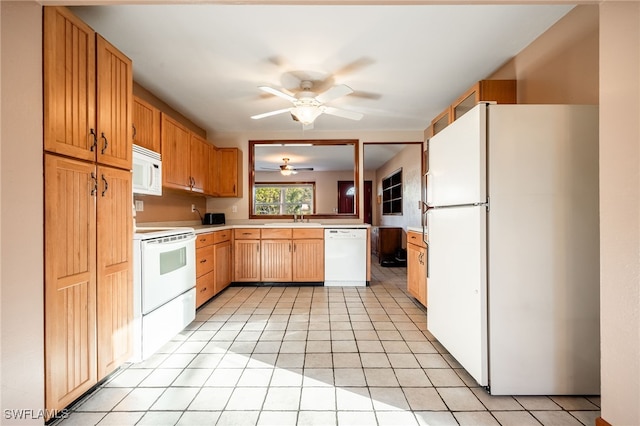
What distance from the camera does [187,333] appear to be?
2.50 metres

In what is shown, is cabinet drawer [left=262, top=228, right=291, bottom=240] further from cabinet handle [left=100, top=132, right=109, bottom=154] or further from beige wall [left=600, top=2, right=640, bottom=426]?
beige wall [left=600, top=2, right=640, bottom=426]

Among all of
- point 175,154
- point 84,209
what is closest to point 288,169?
point 175,154

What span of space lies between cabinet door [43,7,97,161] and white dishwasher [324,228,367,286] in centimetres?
301

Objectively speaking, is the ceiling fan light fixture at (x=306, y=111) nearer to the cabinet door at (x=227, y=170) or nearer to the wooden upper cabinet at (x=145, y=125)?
the wooden upper cabinet at (x=145, y=125)

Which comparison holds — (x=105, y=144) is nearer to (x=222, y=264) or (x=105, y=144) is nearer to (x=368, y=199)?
(x=222, y=264)

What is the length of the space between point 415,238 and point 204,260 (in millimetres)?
2352

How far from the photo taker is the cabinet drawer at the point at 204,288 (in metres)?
3.03

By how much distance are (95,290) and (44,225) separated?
1.53ft

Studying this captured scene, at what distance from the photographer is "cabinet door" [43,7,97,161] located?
1.36 meters

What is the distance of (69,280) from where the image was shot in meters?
1.46

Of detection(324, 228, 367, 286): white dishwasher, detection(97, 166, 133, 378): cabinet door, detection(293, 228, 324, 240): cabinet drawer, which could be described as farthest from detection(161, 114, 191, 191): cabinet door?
detection(324, 228, 367, 286): white dishwasher

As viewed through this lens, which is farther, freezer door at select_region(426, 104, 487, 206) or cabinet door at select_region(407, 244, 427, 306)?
cabinet door at select_region(407, 244, 427, 306)

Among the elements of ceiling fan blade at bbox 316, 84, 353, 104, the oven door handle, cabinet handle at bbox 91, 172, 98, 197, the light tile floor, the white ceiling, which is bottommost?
the light tile floor

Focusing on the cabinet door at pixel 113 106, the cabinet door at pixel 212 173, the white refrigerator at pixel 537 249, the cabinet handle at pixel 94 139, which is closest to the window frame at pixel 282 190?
the cabinet door at pixel 212 173
